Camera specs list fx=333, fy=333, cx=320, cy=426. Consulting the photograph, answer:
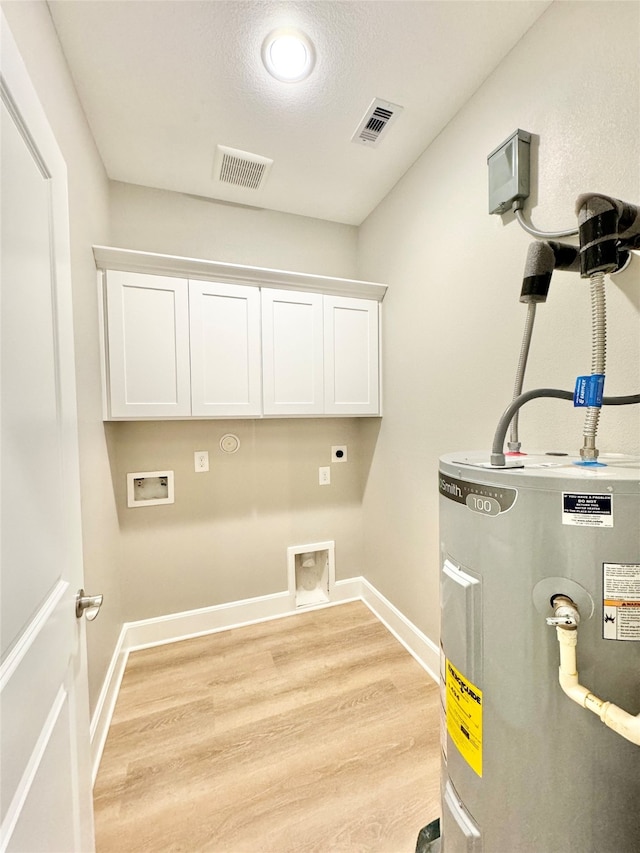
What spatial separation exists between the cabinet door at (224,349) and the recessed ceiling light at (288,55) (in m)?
0.90

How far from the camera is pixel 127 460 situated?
199cm

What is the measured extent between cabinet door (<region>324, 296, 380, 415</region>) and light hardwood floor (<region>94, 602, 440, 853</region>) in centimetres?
149

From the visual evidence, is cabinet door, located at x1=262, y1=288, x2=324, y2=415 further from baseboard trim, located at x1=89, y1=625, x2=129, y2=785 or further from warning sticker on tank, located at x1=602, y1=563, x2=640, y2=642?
warning sticker on tank, located at x1=602, y1=563, x2=640, y2=642

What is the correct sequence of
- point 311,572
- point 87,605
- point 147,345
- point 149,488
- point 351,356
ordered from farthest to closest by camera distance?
point 311,572 → point 351,356 → point 149,488 → point 147,345 → point 87,605

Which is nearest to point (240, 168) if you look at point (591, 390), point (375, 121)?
point (375, 121)

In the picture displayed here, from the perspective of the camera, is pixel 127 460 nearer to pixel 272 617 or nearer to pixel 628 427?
pixel 272 617

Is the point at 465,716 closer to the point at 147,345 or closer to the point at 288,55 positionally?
the point at 147,345

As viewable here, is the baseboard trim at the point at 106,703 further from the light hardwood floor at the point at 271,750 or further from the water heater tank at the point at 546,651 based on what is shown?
the water heater tank at the point at 546,651

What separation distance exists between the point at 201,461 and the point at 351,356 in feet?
3.88

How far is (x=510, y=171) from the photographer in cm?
123

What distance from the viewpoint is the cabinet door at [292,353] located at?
6.55ft

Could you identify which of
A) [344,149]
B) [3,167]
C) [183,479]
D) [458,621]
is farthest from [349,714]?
[344,149]

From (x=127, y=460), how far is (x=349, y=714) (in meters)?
1.77

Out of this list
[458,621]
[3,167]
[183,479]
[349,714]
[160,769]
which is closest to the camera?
[3,167]
